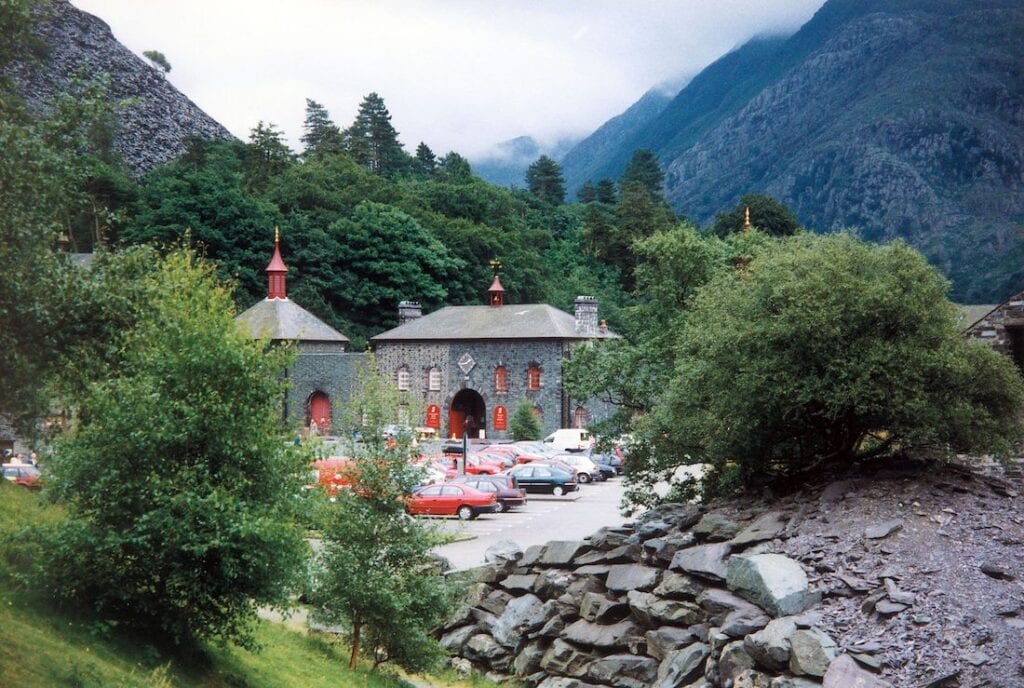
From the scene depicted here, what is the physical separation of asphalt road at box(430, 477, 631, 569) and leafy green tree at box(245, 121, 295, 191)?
2479 inches

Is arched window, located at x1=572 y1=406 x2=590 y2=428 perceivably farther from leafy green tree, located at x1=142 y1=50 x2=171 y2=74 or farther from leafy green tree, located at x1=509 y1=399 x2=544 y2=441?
leafy green tree, located at x1=142 y1=50 x2=171 y2=74

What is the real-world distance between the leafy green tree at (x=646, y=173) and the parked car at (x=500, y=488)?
281 feet

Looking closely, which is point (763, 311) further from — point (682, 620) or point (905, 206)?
point (905, 206)

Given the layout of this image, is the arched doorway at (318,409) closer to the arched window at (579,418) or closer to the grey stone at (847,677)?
the arched window at (579,418)

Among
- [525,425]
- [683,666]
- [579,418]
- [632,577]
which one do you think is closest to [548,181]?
[579,418]

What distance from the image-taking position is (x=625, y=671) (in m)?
19.1

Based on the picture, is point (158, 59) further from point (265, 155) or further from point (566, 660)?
point (566, 660)

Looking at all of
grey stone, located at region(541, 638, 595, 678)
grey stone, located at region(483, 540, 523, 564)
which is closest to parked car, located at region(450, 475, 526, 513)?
grey stone, located at region(483, 540, 523, 564)

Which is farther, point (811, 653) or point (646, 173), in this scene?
point (646, 173)

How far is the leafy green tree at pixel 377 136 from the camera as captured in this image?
12344 centimetres

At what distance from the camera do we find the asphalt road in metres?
27.2

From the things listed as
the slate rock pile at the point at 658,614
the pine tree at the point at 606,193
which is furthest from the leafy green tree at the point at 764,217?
the slate rock pile at the point at 658,614

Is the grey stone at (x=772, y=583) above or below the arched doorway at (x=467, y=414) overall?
below

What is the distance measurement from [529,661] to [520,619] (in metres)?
1.09
